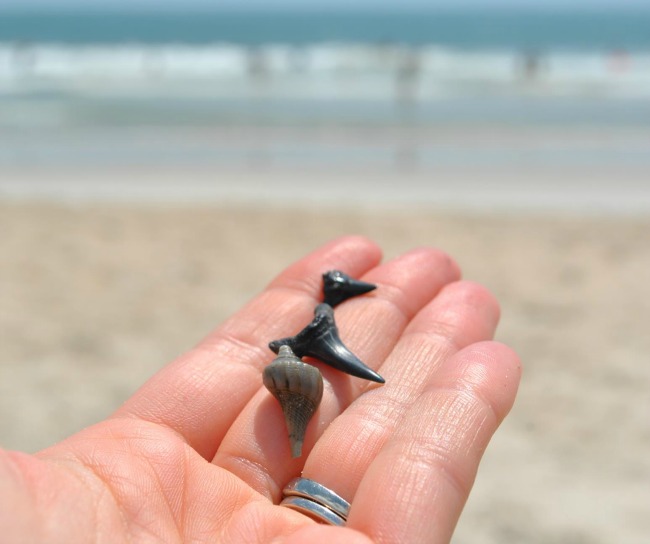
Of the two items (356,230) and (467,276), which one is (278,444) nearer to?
(467,276)

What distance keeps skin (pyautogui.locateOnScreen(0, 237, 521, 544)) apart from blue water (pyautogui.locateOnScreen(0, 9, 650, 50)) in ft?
131

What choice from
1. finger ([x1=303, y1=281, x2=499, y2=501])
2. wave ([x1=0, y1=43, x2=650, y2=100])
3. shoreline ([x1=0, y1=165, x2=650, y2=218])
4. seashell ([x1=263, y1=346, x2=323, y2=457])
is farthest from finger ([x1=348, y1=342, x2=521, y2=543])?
wave ([x1=0, y1=43, x2=650, y2=100])

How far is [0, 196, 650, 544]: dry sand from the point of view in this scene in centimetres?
406

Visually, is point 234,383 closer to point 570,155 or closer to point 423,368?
point 423,368

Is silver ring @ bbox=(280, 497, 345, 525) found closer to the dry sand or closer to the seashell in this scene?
the seashell

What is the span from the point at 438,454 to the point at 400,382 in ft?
1.98

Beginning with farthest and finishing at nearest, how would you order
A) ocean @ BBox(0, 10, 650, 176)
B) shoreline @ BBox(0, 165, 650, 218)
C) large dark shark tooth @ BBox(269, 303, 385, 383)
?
ocean @ BBox(0, 10, 650, 176) < shoreline @ BBox(0, 165, 650, 218) < large dark shark tooth @ BBox(269, 303, 385, 383)

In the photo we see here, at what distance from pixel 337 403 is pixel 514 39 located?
4921cm

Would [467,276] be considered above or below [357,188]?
below

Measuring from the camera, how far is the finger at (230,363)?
267 cm

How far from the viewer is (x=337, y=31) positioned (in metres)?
55.3

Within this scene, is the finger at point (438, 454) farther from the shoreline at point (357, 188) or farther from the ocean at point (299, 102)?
the ocean at point (299, 102)

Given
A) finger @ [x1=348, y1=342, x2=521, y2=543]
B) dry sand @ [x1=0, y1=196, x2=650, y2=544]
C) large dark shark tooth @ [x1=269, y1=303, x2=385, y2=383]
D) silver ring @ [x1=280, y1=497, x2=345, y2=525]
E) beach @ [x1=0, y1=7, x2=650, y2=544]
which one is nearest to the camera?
finger @ [x1=348, y1=342, x2=521, y2=543]

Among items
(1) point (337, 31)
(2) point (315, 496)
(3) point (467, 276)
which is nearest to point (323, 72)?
(3) point (467, 276)
